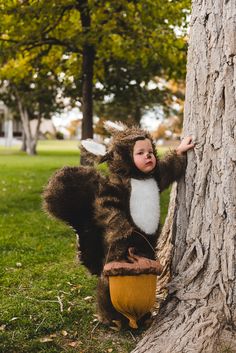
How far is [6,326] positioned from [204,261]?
1.54 m

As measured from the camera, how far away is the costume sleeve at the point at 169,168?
11.4 feet

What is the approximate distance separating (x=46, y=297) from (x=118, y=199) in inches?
57.5

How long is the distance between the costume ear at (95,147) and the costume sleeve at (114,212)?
0.78ft

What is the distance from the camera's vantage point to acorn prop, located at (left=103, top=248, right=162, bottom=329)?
10.7ft

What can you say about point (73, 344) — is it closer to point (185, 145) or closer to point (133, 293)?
point (133, 293)

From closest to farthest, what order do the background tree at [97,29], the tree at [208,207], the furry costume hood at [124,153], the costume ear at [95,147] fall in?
1. the tree at [208,207]
2. the furry costume hood at [124,153]
3. the costume ear at [95,147]
4. the background tree at [97,29]

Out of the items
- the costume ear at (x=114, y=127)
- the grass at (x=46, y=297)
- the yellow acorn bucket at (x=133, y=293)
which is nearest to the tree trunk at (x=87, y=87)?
the grass at (x=46, y=297)

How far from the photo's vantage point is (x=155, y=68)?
1672 centimetres

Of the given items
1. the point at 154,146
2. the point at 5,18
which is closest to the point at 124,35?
the point at 5,18

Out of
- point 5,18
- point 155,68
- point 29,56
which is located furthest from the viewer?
point 155,68

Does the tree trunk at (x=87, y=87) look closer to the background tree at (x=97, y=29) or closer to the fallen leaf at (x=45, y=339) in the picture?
the background tree at (x=97, y=29)

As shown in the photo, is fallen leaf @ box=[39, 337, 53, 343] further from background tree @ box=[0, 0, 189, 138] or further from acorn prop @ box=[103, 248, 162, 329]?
background tree @ box=[0, 0, 189, 138]

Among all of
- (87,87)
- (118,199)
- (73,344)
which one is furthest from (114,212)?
(87,87)

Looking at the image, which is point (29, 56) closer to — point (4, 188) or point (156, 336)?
point (4, 188)
